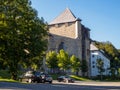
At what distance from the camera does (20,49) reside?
1871 inches

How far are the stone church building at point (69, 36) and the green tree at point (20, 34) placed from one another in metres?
62.4

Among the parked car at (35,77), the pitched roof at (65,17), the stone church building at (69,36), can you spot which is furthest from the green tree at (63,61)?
the parked car at (35,77)

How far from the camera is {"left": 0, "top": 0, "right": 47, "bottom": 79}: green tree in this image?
146 ft

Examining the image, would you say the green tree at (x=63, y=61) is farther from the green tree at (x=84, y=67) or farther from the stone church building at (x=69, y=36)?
the stone church building at (x=69, y=36)

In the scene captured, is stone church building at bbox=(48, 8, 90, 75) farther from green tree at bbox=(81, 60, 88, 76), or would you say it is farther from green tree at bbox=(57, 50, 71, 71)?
green tree at bbox=(57, 50, 71, 71)

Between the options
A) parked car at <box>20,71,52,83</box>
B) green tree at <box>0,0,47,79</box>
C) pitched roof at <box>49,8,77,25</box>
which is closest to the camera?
green tree at <box>0,0,47,79</box>

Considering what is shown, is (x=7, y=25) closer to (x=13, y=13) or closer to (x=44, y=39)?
(x=13, y=13)

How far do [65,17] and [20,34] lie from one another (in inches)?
2875

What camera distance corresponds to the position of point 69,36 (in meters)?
117

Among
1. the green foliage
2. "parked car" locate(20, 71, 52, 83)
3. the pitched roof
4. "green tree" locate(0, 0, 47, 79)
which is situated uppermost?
the pitched roof

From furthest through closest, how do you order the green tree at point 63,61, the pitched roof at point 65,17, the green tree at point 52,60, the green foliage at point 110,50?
the green foliage at point 110,50 → the pitched roof at point 65,17 → the green tree at point 52,60 → the green tree at point 63,61

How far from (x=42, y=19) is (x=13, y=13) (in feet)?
22.8

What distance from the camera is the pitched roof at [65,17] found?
383 ft

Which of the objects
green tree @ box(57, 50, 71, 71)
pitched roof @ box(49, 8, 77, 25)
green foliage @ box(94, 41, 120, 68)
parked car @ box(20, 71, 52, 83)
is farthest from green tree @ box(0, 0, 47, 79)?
green foliage @ box(94, 41, 120, 68)
